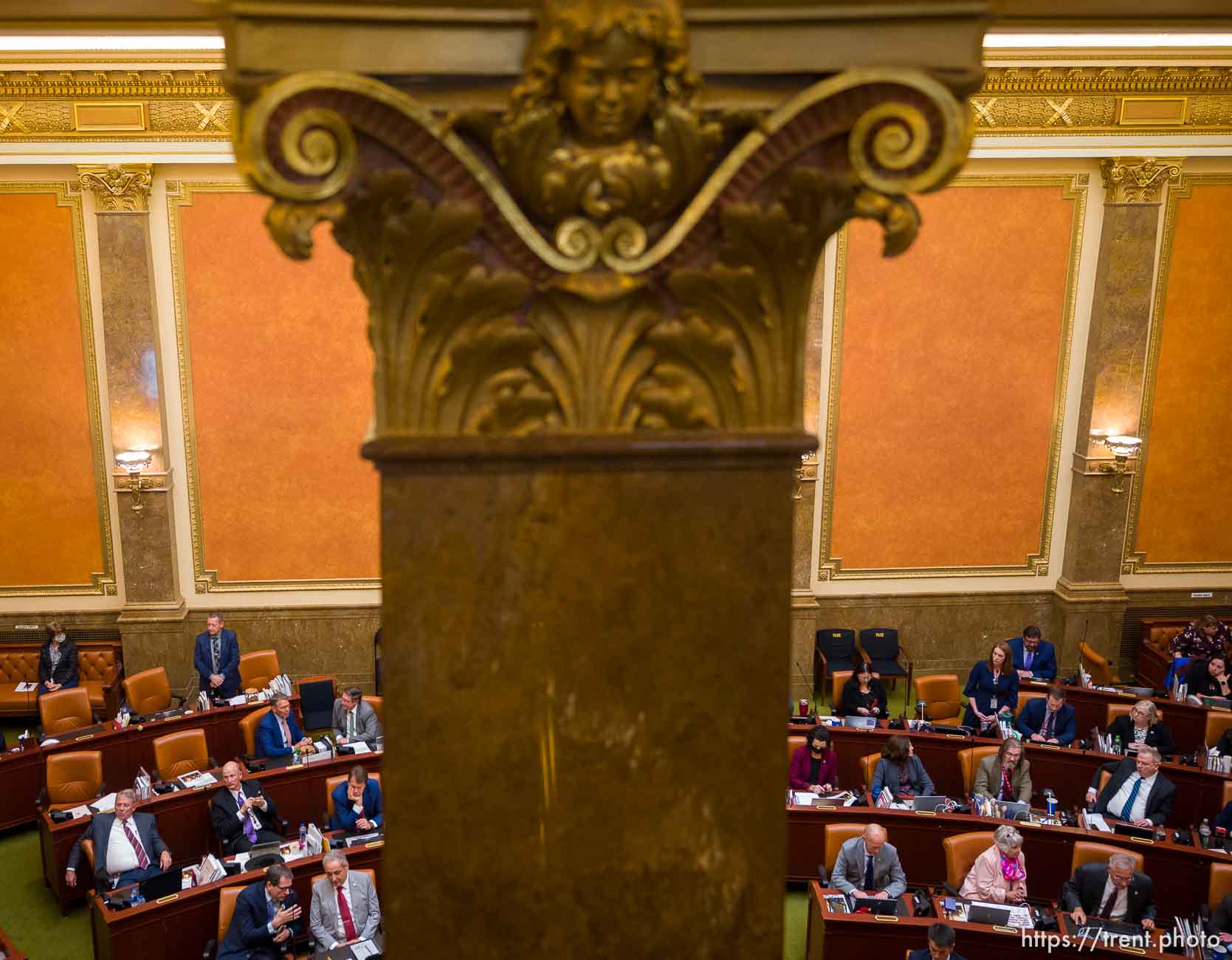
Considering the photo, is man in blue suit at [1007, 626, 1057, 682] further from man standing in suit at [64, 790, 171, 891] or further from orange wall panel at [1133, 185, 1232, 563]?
man standing in suit at [64, 790, 171, 891]

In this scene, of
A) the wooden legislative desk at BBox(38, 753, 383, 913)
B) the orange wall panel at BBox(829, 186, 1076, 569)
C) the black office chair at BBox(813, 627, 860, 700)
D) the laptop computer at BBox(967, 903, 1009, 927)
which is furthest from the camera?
the black office chair at BBox(813, 627, 860, 700)

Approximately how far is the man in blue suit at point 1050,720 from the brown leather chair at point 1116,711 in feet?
1.55

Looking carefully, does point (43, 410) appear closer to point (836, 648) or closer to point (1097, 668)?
point (836, 648)

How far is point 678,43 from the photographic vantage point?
4.70ft

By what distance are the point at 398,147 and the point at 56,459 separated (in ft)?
34.4

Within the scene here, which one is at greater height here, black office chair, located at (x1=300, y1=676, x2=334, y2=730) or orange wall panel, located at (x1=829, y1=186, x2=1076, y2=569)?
orange wall panel, located at (x1=829, y1=186, x2=1076, y2=569)

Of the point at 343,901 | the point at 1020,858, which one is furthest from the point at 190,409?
the point at 1020,858

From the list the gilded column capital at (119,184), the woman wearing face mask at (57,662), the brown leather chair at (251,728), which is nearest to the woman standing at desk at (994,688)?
the brown leather chair at (251,728)

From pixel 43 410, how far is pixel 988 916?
9010 millimetres

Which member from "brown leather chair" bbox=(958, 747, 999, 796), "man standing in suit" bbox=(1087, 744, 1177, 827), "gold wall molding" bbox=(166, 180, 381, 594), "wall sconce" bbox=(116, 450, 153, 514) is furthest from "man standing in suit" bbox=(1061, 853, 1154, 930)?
"wall sconce" bbox=(116, 450, 153, 514)

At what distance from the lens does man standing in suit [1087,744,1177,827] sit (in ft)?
26.5

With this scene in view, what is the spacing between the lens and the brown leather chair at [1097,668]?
413 inches

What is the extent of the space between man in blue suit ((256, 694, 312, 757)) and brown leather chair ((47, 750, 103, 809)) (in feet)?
3.85

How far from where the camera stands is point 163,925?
689 cm
